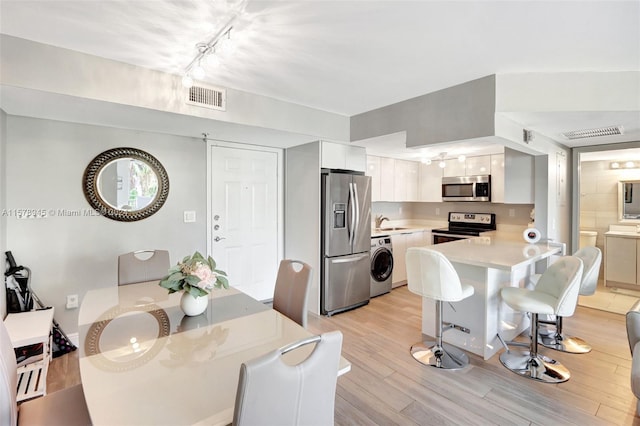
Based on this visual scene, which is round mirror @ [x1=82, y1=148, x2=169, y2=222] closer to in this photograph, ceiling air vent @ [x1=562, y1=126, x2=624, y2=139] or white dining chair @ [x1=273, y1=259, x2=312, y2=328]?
white dining chair @ [x1=273, y1=259, x2=312, y2=328]

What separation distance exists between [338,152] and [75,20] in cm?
267

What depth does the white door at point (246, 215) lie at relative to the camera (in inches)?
146

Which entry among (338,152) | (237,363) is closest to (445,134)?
(338,152)

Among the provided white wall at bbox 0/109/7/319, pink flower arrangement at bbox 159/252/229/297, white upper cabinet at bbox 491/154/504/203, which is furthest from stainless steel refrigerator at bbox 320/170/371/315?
white wall at bbox 0/109/7/319

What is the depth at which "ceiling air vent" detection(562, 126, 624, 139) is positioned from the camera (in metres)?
3.18

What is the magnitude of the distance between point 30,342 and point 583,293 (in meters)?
4.37

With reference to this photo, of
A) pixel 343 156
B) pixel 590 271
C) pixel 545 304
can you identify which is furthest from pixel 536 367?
pixel 343 156

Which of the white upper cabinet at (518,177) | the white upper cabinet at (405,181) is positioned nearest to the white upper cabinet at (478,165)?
the white upper cabinet at (518,177)

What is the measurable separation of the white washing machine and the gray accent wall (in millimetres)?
1564

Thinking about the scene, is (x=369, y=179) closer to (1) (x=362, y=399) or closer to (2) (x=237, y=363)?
(1) (x=362, y=399)

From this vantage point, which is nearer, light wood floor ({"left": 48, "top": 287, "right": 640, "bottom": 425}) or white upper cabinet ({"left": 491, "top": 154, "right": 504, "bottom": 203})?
light wood floor ({"left": 48, "top": 287, "right": 640, "bottom": 425})

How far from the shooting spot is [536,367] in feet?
8.14

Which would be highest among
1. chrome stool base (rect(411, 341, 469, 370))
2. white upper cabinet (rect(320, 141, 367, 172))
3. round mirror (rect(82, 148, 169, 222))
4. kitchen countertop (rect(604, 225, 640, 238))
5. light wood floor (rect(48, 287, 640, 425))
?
white upper cabinet (rect(320, 141, 367, 172))

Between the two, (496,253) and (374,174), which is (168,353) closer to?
(496,253)
